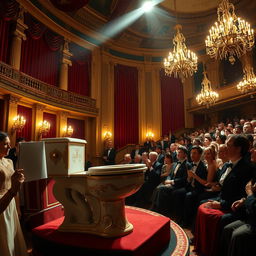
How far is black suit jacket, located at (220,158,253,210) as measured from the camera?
176 cm

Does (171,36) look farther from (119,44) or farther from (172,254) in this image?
(172,254)

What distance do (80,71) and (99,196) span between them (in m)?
8.27

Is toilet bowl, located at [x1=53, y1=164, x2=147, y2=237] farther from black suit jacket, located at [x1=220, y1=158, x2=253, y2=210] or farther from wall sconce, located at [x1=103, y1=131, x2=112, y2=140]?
wall sconce, located at [x1=103, y1=131, x2=112, y2=140]

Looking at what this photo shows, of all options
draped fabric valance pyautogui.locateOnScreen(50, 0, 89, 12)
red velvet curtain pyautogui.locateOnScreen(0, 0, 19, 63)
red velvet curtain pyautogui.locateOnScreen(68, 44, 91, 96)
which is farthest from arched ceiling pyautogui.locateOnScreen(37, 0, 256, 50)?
red velvet curtain pyautogui.locateOnScreen(0, 0, 19, 63)

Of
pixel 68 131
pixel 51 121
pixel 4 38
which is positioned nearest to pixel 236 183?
pixel 68 131

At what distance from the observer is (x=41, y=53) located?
7539 millimetres

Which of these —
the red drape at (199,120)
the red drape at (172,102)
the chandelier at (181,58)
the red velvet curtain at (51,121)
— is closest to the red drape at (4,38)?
the red velvet curtain at (51,121)

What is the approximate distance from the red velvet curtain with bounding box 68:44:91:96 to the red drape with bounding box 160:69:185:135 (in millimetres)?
3875

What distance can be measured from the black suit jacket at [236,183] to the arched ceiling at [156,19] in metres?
8.72

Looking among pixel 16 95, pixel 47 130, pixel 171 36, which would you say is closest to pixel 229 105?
pixel 171 36

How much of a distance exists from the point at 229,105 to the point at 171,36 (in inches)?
179

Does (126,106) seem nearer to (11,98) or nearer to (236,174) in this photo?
(11,98)

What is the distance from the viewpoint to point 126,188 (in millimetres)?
1538

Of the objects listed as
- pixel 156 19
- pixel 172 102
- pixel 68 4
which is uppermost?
pixel 156 19
